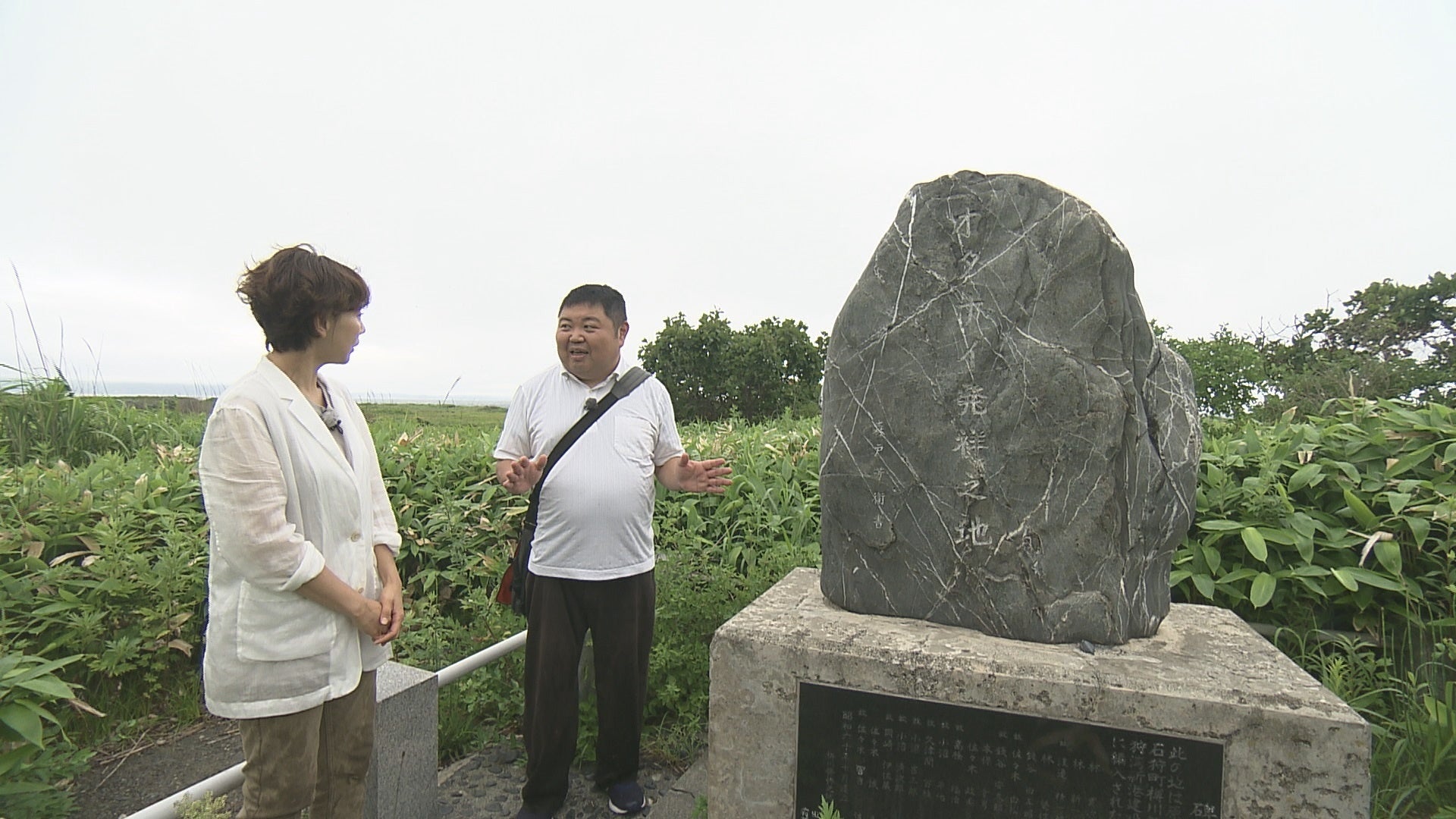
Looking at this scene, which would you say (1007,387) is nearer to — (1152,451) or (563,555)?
(1152,451)

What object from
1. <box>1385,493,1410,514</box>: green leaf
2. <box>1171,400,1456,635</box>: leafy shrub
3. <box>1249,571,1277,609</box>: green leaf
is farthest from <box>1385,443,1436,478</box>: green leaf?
<box>1249,571,1277,609</box>: green leaf

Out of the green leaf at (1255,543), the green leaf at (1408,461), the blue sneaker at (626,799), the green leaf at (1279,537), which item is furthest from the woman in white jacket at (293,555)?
the green leaf at (1408,461)

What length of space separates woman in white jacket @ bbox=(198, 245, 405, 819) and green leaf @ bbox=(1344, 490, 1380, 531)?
361 centimetres

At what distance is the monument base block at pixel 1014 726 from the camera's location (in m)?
1.90

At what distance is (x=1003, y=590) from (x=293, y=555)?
1.91 meters

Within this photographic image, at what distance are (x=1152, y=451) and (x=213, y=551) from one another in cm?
253

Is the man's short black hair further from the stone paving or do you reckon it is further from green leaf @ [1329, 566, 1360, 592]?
green leaf @ [1329, 566, 1360, 592]

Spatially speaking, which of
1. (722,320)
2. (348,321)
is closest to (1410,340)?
(722,320)

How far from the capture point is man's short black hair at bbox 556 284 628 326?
2.74m

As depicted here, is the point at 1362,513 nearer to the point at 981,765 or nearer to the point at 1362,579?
the point at 1362,579

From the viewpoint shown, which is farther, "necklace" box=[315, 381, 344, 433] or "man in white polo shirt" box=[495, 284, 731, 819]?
"man in white polo shirt" box=[495, 284, 731, 819]

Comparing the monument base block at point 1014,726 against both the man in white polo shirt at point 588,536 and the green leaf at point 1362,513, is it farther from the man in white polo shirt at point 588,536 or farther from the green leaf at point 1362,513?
the green leaf at point 1362,513

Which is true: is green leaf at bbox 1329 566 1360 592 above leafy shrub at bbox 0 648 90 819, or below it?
above

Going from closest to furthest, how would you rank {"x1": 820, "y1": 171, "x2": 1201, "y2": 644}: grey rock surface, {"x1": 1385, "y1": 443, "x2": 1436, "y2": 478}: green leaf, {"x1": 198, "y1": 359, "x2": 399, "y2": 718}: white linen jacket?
{"x1": 198, "y1": 359, "x2": 399, "y2": 718}: white linen jacket
{"x1": 820, "y1": 171, "x2": 1201, "y2": 644}: grey rock surface
{"x1": 1385, "y1": 443, "x2": 1436, "y2": 478}: green leaf
